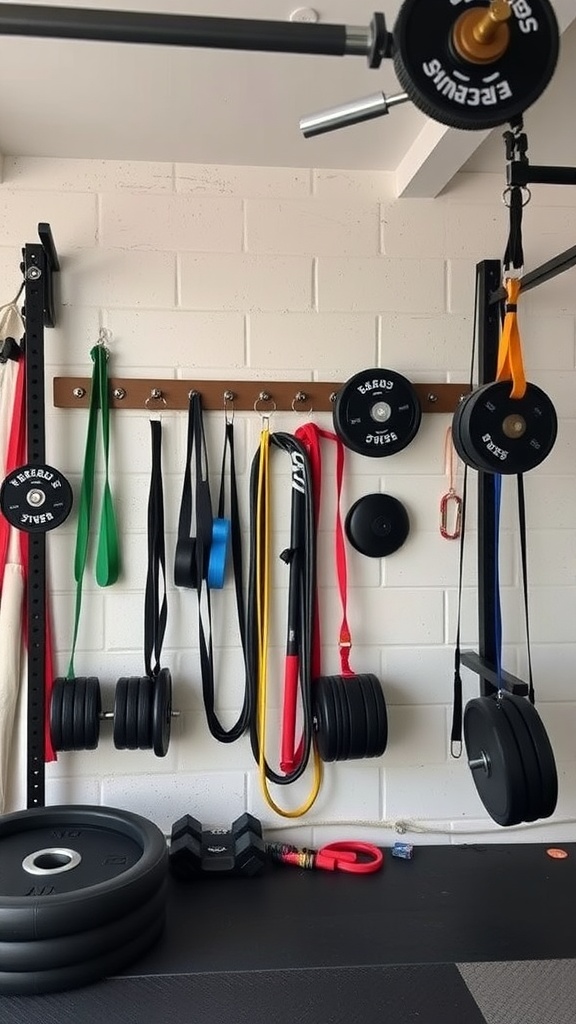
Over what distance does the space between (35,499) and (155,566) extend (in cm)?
32

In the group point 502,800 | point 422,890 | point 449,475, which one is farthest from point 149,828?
point 449,475

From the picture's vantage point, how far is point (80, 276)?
1891 mm

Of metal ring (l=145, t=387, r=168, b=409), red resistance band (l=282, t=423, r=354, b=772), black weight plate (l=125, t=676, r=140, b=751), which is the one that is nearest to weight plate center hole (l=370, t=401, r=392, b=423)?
red resistance band (l=282, t=423, r=354, b=772)

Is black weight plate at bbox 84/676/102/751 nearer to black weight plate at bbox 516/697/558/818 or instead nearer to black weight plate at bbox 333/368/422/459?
black weight plate at bbox 333/368/422/459

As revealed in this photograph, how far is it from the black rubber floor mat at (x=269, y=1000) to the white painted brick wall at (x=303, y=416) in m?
0.53

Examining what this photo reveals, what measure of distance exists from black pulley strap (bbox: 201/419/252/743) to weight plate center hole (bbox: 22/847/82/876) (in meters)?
0.42

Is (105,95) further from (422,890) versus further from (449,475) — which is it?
(422,890)

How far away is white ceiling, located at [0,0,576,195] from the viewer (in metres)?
1.46

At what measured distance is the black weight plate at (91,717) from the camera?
173 cm

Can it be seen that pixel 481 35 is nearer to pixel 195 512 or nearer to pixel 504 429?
pixel 504 429

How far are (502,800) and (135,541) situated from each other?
39.7 inches

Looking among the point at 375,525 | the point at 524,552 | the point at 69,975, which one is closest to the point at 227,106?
the point at 375,525

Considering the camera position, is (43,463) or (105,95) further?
(43,463)

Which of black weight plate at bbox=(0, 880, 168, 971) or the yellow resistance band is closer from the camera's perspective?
black weight plate at bbox=(0, 880, 168, 971)
